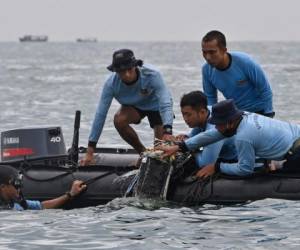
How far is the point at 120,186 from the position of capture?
11.8 metres

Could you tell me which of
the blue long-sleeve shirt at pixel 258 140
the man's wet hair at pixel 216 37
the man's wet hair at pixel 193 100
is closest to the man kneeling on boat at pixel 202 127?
the man's wet hair at pixel 193 100

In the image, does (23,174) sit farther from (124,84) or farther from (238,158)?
(238,158)

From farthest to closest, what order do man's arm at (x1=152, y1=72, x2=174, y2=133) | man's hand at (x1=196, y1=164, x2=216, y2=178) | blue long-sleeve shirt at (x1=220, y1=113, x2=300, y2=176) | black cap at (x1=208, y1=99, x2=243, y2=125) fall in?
man's arm at (x1=152, y1=72, x2=174, y2=133), man's hand at (x1=196, y1=164, x2=216, y2=178), blue long-sleeve shirt at (x1=220, y1=113, x2=300, y2=176), black cap at (x1=208, y1=99, x2=243, y2=125)

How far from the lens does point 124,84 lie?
12359 millimetres

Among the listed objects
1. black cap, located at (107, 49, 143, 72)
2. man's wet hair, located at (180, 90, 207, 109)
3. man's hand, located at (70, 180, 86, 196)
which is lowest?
man's hand, located at (70, 180, 86, 196)

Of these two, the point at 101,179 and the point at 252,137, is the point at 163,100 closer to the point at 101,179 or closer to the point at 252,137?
the point at 101,179

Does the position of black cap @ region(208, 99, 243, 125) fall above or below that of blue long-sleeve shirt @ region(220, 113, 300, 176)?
above

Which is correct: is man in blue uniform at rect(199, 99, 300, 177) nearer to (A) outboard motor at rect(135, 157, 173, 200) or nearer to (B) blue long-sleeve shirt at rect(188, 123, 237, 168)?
(B) blue long-sleeve shirt at rect(188, 123, 237, 168)

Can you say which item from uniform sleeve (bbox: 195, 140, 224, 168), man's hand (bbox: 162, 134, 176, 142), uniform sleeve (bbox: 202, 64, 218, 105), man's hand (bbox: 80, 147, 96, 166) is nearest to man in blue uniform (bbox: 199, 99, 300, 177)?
uniform sleeve (bbox: 195, 140, 224, 168)

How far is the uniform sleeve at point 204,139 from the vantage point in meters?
11.0

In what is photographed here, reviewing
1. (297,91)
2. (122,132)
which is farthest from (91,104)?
(122,132)

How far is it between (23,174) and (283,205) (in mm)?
3151

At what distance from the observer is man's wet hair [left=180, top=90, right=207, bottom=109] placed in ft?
35.9

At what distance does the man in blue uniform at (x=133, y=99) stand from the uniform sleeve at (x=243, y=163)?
98cm
